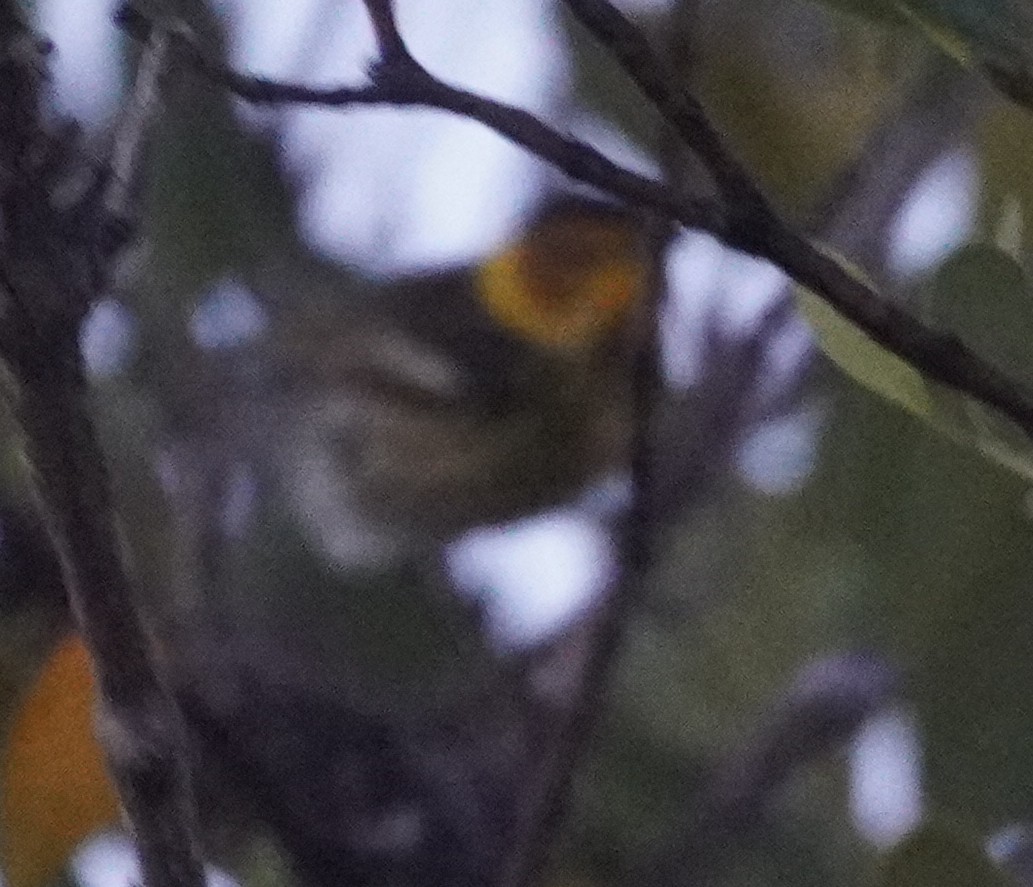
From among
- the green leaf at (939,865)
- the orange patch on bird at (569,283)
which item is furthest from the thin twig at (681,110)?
the orange patch on bird at (569,283)

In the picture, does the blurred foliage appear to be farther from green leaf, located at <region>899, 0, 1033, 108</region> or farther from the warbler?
green leaf, located at <region>899, 0, 1033, 108</region>

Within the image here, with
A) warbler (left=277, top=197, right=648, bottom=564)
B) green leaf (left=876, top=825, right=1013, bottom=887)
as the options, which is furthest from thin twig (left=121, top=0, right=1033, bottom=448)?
warbler (left=277, top=197, right=648, bottom=564)

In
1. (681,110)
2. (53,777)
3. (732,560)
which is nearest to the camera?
(681,110)

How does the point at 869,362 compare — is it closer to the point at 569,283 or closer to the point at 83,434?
the point at 83,434

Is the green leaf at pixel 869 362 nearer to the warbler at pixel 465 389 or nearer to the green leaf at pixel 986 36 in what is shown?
the green leaf at pixel 986 36

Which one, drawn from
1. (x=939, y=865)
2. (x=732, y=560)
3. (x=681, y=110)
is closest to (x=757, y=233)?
(x=681, y=110)

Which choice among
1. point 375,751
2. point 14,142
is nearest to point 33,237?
point 14,142
